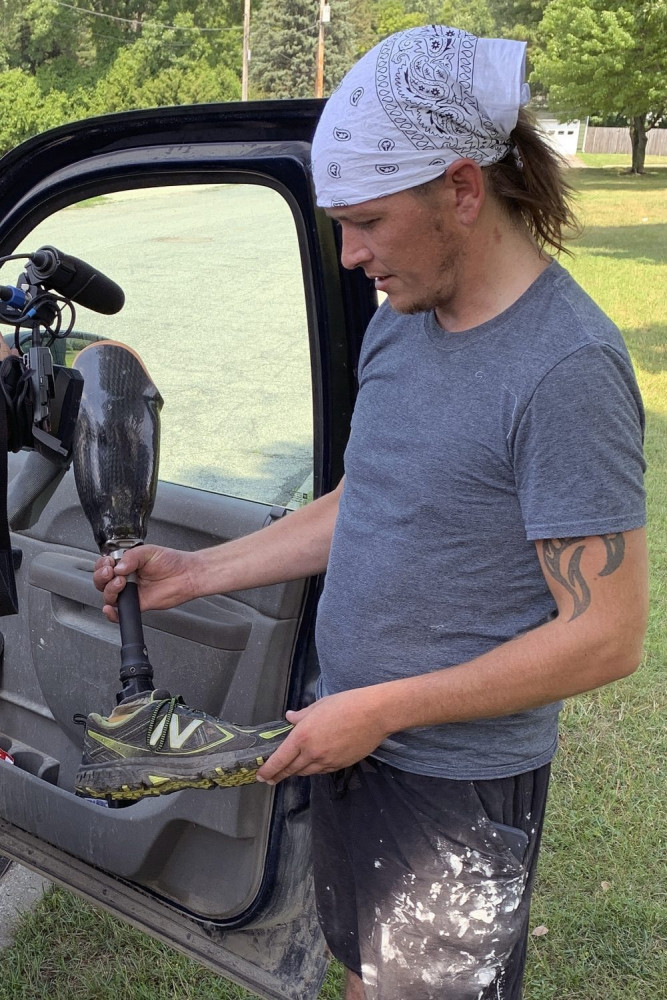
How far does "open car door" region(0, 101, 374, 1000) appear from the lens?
6.52ft

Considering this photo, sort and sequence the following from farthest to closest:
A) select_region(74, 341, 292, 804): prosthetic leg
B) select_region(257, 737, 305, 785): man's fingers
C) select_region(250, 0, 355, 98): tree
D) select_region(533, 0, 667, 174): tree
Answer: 1. select_region(250, 0, 355, 98): tree
2. select_region(533, 0, 667, 174): tree
3. select_region(74, 341, 292, 804): prosthetic leg
4. select_region(257, 737, 305, 785): man's fingers

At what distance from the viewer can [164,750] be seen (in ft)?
5.67

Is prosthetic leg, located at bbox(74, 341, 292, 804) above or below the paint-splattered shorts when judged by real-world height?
above

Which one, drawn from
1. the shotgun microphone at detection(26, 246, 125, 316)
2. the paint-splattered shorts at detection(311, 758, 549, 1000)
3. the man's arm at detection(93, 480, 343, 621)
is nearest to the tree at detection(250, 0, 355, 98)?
the shotgun microphone at detection(26, 246, 125, 316)

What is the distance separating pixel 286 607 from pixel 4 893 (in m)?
1.49

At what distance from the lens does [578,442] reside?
52.9 inches

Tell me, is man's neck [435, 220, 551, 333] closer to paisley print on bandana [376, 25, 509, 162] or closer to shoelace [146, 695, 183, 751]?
paisley print on bandana [376, 25, 509, 162]

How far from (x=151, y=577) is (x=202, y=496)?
0.35 m

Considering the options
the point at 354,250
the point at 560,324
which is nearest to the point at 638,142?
the point at 354,250

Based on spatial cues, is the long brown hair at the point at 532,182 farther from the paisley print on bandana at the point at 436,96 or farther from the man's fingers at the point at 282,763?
the man's fingers at the point at 282,763

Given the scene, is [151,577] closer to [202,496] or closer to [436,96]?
[202,496]

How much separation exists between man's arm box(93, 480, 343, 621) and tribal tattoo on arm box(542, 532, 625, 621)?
0.61m

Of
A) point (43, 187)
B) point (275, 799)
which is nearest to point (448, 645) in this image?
point (275, 799)

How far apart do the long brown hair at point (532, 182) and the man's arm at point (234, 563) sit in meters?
0.63
